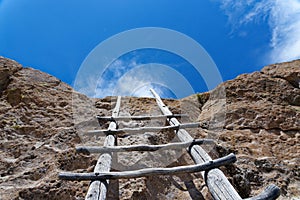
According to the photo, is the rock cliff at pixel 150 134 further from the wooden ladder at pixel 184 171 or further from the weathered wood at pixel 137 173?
the weathered wood at pixel 137 173

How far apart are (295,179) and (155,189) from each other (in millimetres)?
1779

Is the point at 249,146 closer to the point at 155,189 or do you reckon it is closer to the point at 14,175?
the point at 155,189

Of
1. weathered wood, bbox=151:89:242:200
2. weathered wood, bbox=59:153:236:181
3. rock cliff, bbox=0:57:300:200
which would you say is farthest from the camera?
rock cliff, bbox=0:57:300:200

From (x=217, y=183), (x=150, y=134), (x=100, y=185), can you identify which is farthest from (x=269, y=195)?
(x=150, y=134)

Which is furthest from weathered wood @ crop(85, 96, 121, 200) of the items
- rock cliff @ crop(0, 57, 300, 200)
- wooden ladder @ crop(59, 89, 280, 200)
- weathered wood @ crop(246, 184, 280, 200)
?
weathered wood @ crop(246, 184, 280, 200)

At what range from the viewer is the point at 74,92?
5848 millimetres

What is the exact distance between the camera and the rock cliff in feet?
10.9

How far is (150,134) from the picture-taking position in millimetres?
4453

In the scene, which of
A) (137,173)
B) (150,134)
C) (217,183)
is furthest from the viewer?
(150,134)

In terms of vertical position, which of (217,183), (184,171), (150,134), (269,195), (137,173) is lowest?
(269,195)

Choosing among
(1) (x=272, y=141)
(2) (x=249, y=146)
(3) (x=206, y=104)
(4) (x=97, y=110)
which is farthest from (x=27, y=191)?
(3) (x=206, y=104)

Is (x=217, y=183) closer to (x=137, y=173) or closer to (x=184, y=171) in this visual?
(x=184, y=171)

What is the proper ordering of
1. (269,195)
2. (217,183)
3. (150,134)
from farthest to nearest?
(150,134), (217,183), (269,195)

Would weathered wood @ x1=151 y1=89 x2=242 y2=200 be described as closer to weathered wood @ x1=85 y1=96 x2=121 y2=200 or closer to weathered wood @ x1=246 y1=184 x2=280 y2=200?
weathered wood @ x1=246 y1=184 x2=280 y2=200
